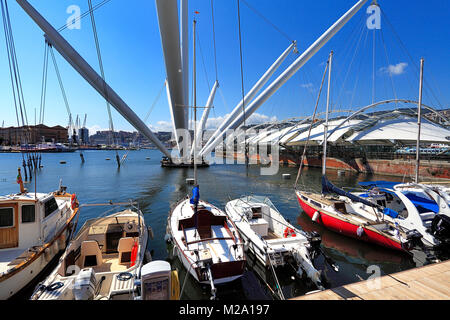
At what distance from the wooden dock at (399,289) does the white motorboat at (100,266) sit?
16.2 feet

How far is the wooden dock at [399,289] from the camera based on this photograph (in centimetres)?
548

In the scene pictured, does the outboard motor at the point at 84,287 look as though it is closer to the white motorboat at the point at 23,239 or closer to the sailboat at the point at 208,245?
the sailboat at the point at 208,245

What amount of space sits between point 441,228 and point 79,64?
30.6 metres

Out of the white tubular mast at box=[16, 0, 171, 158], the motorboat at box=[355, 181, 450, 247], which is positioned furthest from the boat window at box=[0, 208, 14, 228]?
the white tubular mast at box=[16, 0, 171, 158]

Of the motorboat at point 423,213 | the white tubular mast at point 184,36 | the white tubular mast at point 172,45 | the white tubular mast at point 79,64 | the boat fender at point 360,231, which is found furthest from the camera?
the white tubular mast at point 184,36

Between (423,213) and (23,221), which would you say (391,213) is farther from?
(23,221)

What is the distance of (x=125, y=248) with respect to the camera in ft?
27.3

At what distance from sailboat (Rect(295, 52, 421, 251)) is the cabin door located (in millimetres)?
14852

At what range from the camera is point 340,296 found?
18.1 ft

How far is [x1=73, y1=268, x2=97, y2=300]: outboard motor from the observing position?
17.1 ft

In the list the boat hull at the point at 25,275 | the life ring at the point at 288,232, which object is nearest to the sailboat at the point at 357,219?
the life ring at the point at 288,232
